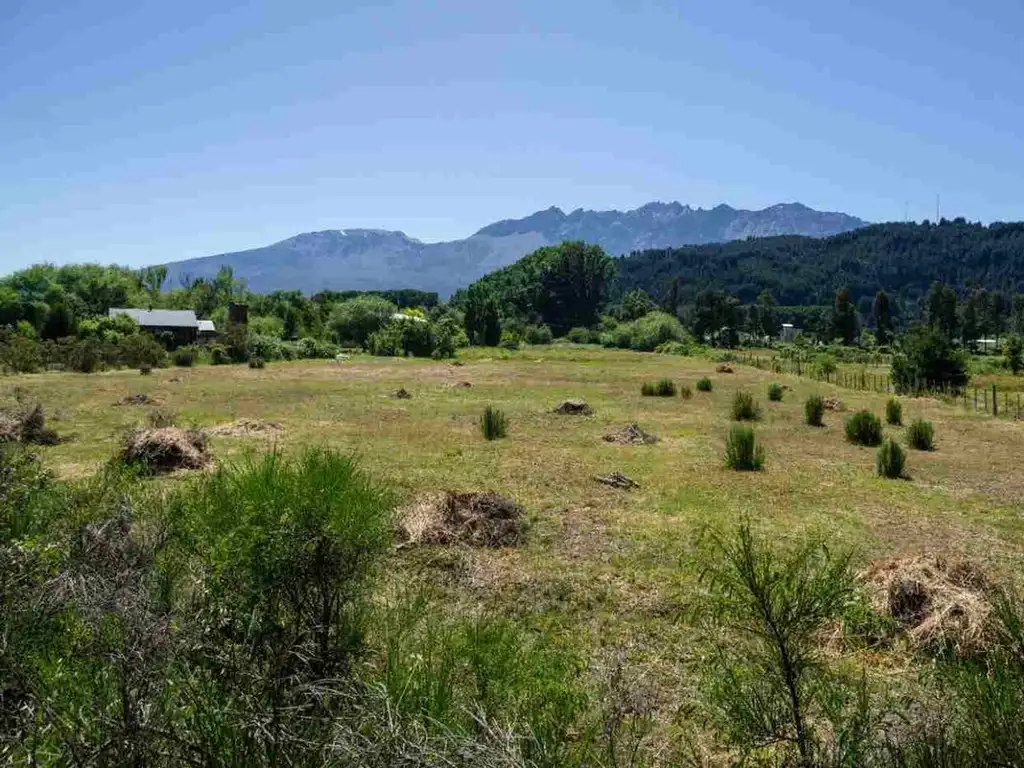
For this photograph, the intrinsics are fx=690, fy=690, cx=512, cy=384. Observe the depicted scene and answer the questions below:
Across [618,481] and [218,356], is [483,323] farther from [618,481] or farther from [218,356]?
[618,481]

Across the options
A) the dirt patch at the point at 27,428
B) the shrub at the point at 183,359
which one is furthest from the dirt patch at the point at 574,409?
the shrub at the point at 183,359

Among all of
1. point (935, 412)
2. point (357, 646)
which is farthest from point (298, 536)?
point (935, 412)

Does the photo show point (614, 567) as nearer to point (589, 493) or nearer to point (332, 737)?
point (589, 493)

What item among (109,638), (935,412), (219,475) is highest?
(219,475)

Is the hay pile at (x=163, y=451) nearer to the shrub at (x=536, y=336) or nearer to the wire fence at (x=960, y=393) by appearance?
the wire fence at (x=960, y=393)

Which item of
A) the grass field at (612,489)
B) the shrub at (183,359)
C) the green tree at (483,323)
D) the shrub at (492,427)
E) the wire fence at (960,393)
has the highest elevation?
the green tree at (483,323)

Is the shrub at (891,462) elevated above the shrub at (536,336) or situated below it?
below

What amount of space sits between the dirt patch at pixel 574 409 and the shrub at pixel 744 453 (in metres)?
8.22

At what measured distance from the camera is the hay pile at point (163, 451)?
13100 mm

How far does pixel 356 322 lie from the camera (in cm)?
7388

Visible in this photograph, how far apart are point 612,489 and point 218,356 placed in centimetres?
4194

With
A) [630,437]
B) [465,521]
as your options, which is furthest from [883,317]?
[465,521]

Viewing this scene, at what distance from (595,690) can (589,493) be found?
707 centimetres

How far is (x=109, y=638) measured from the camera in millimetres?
3746
